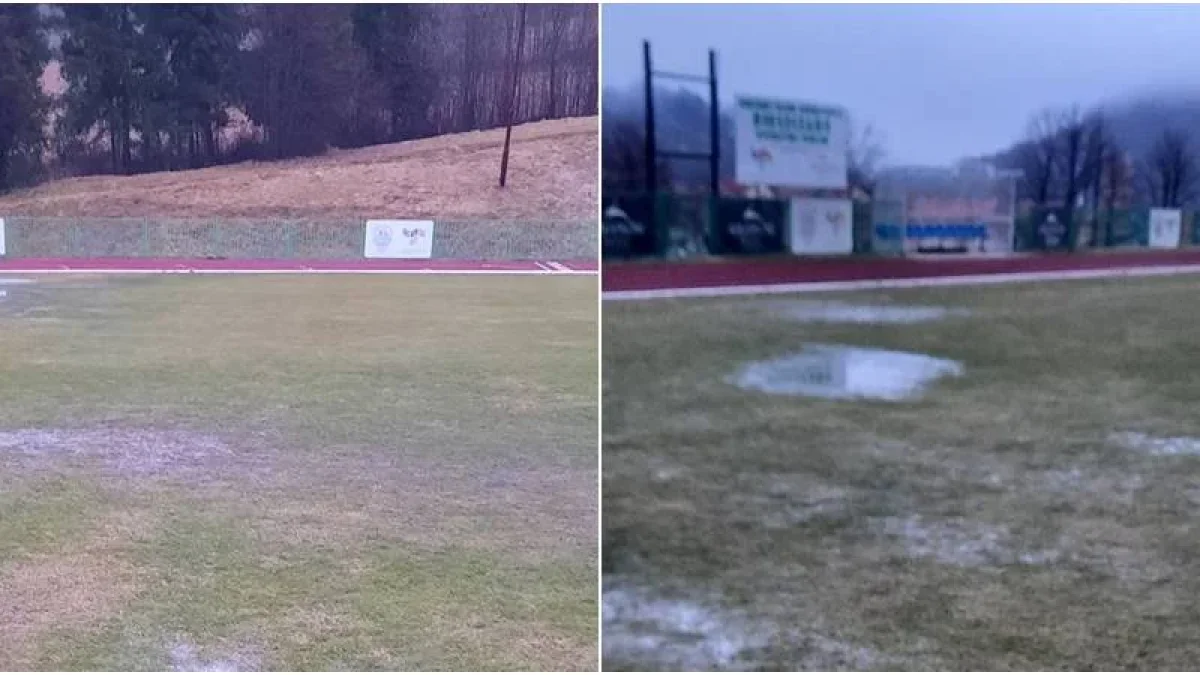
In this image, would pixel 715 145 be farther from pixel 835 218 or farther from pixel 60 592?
pixel 60 592

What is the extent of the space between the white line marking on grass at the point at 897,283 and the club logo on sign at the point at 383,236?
148 inches

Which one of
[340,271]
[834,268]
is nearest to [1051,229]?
[834,268]

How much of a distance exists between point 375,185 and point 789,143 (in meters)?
2.84

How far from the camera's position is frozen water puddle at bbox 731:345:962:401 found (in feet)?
6.15

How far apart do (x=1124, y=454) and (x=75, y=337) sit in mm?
4012

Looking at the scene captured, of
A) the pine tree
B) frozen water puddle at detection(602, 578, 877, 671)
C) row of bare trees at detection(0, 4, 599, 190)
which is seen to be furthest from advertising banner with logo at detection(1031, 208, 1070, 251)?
the pine tree

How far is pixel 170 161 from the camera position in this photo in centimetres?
258

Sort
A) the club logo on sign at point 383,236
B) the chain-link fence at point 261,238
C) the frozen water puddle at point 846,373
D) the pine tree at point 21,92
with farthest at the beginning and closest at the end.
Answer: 1. the club logo on sign at point 383,236
2. the chain-link fence at point 261,238
3. the pine tree at point 21,92
4. the frozen water puddle at point 846,373

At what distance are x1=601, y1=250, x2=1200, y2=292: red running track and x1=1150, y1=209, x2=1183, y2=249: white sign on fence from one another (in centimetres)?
1

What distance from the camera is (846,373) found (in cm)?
220

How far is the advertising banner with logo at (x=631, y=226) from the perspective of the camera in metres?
1.21

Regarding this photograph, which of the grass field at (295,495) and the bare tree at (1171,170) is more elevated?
the bare tree at (1171,170)

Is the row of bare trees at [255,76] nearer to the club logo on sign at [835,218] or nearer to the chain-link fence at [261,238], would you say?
the chain-link fence at [261,238]

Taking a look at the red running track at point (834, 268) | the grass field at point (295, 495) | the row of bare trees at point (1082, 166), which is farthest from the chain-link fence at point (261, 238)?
the row of bare trees at point (1082, 166)
